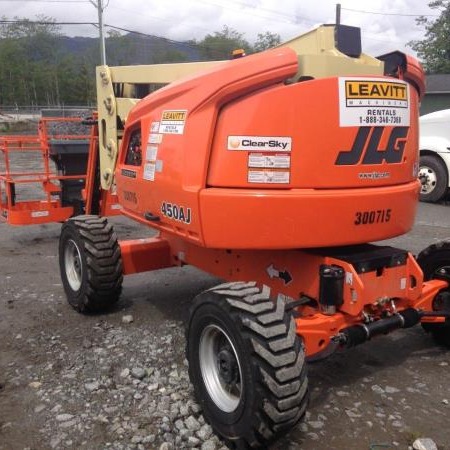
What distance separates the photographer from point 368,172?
341cm

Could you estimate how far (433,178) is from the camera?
1152 cm

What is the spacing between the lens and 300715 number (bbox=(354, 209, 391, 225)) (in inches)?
134

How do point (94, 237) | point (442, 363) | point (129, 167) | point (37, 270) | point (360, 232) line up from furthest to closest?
point (37, 270) → point (94, 237) → point (129, 167) → point (442, 363) → point (360, 232)

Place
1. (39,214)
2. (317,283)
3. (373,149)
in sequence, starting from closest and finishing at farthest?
(373,149) → (317,283) → (39,214)

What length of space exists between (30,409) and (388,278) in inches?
93.9

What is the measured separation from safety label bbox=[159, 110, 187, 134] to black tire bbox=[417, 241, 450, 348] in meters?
2.19

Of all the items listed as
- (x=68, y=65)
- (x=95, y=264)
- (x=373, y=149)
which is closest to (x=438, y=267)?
(x=373, y=149)

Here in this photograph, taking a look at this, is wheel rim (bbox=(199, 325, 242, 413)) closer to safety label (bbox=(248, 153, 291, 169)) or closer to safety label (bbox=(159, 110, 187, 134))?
safety label (bbox=(248, 153, 291, 169))

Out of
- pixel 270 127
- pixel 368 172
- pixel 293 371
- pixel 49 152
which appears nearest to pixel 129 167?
pixel 270 127

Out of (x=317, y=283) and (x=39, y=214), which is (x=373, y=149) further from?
(x=39, y=214)

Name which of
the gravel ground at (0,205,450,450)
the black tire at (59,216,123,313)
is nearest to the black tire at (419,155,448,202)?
the gravel ground at (0,205,450,450)

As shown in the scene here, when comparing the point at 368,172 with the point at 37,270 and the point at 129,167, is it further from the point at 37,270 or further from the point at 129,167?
the point at 37,270

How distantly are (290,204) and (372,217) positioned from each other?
1.87ft

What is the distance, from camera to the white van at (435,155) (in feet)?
37.1
